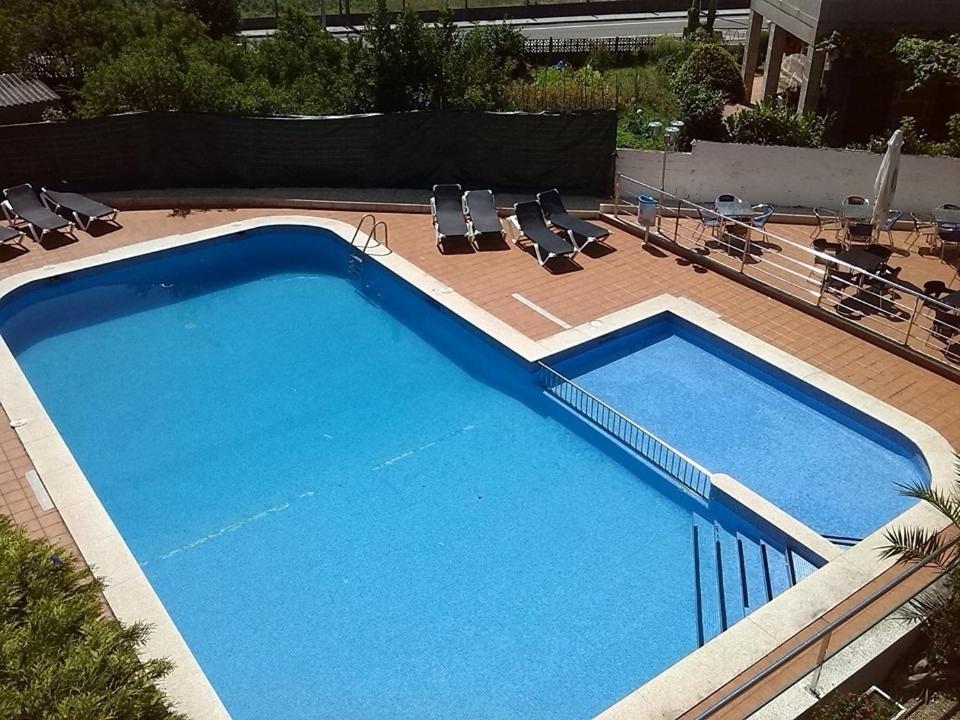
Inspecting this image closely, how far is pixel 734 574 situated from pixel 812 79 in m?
14.0

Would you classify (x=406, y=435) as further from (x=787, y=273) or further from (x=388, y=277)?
(x=787, y=273)

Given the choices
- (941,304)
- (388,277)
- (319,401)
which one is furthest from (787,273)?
(319,401)

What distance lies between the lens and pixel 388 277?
Result: 13977 mm

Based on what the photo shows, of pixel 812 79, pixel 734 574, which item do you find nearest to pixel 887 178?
pixel 812 79

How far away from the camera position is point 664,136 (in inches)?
666

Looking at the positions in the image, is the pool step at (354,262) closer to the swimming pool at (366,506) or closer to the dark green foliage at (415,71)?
Result: the swimming pool at (366,506)

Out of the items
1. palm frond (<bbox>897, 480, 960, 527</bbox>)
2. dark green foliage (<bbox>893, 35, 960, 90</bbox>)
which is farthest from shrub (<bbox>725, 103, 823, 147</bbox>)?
palm frond (<bbox>897, 480, 960, 527</bbox>)

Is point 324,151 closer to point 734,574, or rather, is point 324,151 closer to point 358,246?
point 358,246

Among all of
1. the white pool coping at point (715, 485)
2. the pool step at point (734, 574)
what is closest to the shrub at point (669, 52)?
the white pool coping at point (715, 485)

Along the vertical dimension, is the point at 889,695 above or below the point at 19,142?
below

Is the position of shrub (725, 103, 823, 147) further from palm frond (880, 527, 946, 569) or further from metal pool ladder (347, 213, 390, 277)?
palm frond (880, 527, 946, 569)

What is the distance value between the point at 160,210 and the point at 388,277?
218 inches

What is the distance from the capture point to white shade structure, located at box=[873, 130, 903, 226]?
12.5 metres

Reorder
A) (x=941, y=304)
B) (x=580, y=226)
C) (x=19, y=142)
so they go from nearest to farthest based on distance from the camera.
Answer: (x=941, y=304) < (x=580, y=226) < (x=19, y=142)
